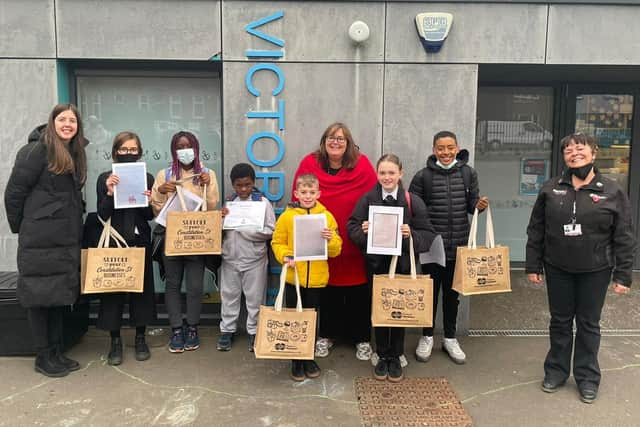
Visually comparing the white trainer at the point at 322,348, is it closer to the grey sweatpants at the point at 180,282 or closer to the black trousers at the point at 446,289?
the black trousers at the point at 446,289

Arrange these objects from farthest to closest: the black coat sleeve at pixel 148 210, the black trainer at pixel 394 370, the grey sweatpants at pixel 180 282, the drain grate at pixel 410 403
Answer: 1. the grey sweatpants at pixel 180 282
2. the black coat sleeve at pixel 148 210
3. the black trainer at pixel 394 370
4. the drain grate at pixel 410 403

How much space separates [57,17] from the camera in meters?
4.48

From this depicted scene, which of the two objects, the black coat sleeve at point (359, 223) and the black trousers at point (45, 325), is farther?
the black trousers at point (45, 325)

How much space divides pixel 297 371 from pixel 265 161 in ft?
6.16

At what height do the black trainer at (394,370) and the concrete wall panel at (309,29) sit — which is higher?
the concrete wall panel at (309,29)

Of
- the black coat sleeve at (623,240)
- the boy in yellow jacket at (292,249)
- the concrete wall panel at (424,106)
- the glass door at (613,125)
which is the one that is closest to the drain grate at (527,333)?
the black coat sleeve at (623,240)

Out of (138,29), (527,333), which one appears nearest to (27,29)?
(138,29)

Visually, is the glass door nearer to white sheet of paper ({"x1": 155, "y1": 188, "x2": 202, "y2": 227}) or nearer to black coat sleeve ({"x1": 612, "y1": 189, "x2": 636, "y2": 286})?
black coat sleeve ({"x1": 612, "y1": 189, "x2": 636, "y2": 286})

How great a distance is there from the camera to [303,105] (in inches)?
181

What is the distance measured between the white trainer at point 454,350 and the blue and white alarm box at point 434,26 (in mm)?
2580

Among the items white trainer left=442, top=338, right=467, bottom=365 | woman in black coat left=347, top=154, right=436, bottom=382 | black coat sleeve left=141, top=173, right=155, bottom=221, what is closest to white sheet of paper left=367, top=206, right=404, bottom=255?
woman in black coat left=347, top=154, right=436, bottom=382

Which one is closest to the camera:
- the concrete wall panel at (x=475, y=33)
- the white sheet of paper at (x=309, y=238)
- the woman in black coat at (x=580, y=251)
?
the woman in black coat at (x=580, y=251)

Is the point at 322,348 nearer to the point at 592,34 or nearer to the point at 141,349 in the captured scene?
the point at 141,349

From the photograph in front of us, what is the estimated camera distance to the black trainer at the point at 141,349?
416 centimetres
